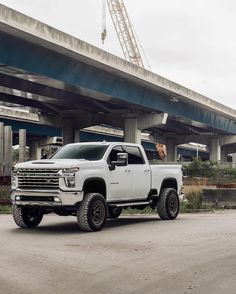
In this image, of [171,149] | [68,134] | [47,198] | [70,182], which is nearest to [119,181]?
[70,182]

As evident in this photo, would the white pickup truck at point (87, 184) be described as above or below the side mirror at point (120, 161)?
below

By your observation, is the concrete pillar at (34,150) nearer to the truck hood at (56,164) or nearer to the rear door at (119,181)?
the rear door at (119,181)

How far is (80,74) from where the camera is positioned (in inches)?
1377

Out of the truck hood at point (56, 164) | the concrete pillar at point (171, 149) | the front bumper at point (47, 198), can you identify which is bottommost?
the front bumper at point (47, 198)

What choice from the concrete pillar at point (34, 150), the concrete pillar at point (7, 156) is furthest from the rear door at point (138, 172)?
the concrete pillar at point (34, 150)

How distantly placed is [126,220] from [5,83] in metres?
23.9

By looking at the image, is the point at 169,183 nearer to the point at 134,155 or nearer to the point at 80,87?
the point at 134,155

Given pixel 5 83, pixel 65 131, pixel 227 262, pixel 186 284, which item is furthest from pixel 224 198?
pixel 65 131

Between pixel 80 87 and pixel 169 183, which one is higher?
pixel 80 87

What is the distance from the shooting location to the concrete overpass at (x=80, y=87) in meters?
28.3

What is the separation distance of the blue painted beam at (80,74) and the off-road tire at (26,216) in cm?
1628

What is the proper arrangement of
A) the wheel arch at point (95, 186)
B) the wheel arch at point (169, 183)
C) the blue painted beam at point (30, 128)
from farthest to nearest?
the blue painted beam at point (30, 128) < the wheel arch at point (169, 183) < the wheel arch at point (95, 186)

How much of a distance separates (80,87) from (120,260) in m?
28.0

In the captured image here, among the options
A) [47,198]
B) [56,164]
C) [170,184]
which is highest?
[56,164]
